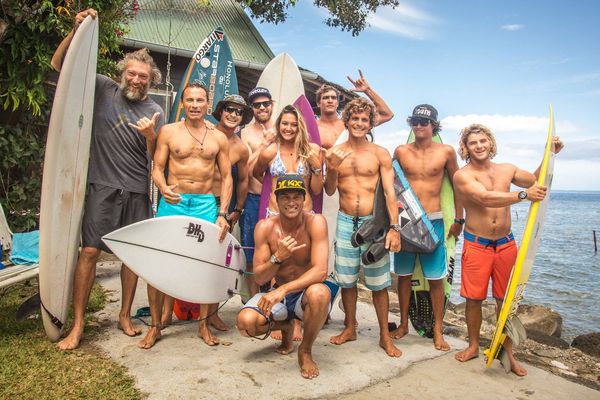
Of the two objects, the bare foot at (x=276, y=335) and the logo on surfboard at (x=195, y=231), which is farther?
the bare foot at (x=276, y=335)

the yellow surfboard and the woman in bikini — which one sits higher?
the woman in bikini

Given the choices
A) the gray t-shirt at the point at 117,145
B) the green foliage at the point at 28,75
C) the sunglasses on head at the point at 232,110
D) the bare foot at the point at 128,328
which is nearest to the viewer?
the gray t-shirt at the point at 117,145

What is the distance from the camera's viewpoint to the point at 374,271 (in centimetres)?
344

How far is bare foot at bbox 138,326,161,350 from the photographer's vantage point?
316 centimetres

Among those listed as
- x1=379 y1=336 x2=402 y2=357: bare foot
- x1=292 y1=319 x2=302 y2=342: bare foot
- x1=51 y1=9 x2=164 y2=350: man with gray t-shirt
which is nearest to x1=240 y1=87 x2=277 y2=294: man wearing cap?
x1=292 y1=319 x2=302 y2=342: bare foot

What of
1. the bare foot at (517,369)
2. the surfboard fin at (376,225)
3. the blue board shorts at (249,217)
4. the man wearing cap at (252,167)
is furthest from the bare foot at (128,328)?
the bare foot at (517,369)

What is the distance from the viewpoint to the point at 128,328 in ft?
11.2

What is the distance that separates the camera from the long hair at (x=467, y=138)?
11.0 feet

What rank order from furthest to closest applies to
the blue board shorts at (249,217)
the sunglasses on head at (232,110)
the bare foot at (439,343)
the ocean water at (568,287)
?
the ocean water at (568,287)
the blue board shorts at (249,217)
the sunglasses on head at (232,110)
the bare foot at (439,343)

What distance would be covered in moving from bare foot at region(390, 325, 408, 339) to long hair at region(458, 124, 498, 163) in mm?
1430

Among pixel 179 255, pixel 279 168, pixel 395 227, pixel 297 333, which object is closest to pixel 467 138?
pixel 395 227

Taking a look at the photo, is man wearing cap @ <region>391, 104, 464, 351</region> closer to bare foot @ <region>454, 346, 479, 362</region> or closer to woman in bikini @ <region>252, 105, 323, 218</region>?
bare foot @ <region>454, 346, 479, 362</region>

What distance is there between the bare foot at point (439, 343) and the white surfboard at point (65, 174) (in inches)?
104

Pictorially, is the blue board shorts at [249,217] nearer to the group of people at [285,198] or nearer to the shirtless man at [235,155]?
the shirtless man at [235,155]
